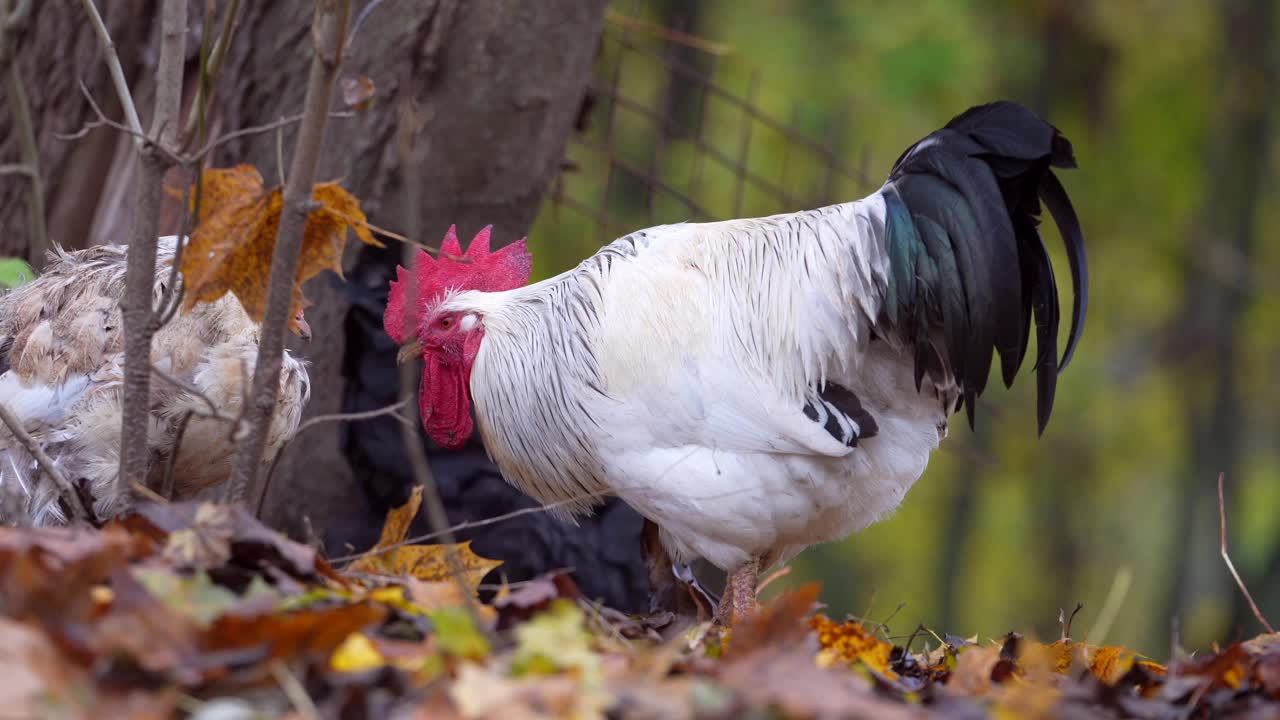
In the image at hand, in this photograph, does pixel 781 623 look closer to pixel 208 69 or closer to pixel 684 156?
pixel 208 69

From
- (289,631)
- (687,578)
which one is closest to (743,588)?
(687,578)

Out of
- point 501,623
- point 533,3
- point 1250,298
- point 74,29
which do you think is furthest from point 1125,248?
point 501,623

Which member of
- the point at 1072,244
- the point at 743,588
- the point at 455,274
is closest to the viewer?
the point at 1072,244

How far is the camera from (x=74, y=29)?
4688 millimetres

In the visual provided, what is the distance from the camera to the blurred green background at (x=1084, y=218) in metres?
11.3

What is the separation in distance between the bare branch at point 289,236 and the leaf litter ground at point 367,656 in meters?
0.21

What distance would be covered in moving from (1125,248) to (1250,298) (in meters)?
1.74

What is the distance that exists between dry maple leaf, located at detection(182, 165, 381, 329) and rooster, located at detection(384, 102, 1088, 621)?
0.70m

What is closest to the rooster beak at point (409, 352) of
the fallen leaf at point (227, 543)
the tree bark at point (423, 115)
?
the tree bark at point (423, 115)

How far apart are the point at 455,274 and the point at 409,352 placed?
0.42 metres

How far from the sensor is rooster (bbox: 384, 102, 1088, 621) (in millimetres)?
3496

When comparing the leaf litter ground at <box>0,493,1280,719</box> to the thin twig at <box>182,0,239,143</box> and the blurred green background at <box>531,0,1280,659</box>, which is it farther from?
the blurred green background at <box>531,0,1280,659</box>

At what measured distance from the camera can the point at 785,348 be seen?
3.67 m

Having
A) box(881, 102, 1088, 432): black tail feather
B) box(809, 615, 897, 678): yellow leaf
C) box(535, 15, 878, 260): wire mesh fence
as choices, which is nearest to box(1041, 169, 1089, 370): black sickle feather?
box(881, 102, 1088, 432): black tail feather
